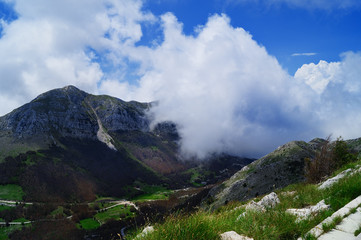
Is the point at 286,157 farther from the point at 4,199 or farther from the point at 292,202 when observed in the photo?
the point at 4,199

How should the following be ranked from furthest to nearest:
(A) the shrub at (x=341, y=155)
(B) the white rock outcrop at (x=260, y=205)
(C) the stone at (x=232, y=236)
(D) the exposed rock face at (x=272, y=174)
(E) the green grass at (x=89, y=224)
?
(E) the green grass at (x=89, y=224)
(D) the exposed rock face at (x=272, y=174)
(A) the shrub at (x=341, y=155)
(B) the white rock outcrop at (x=260, y=205)
(C) the stone at (x=232, y=236)

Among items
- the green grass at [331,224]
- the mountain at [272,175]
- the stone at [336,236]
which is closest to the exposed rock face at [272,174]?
the mountain at [272,175]

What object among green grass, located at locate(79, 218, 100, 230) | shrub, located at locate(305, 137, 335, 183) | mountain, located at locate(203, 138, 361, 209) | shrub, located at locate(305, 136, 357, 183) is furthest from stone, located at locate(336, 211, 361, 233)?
green grass, located at locate(79, 218, 100, 230)

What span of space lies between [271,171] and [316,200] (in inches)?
3182

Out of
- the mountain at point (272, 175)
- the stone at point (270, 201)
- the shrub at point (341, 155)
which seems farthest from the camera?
the mountain at point (272, 175)

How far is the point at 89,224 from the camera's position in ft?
603

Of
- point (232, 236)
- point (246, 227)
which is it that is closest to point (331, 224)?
point (246, 227)

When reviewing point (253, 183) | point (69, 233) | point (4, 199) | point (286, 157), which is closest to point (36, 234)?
point (69, 233)

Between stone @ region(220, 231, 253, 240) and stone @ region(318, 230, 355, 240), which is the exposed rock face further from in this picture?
stone @ region(220, 231, 253, 240)

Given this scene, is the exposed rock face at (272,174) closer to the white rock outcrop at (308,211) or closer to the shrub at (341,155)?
the shrub at (341,155)

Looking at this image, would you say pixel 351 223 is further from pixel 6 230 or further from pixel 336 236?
pixel 6 230

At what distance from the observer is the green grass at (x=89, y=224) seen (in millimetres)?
178875

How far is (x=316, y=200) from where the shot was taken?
10.9 metres

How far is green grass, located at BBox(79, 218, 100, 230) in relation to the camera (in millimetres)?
178875
